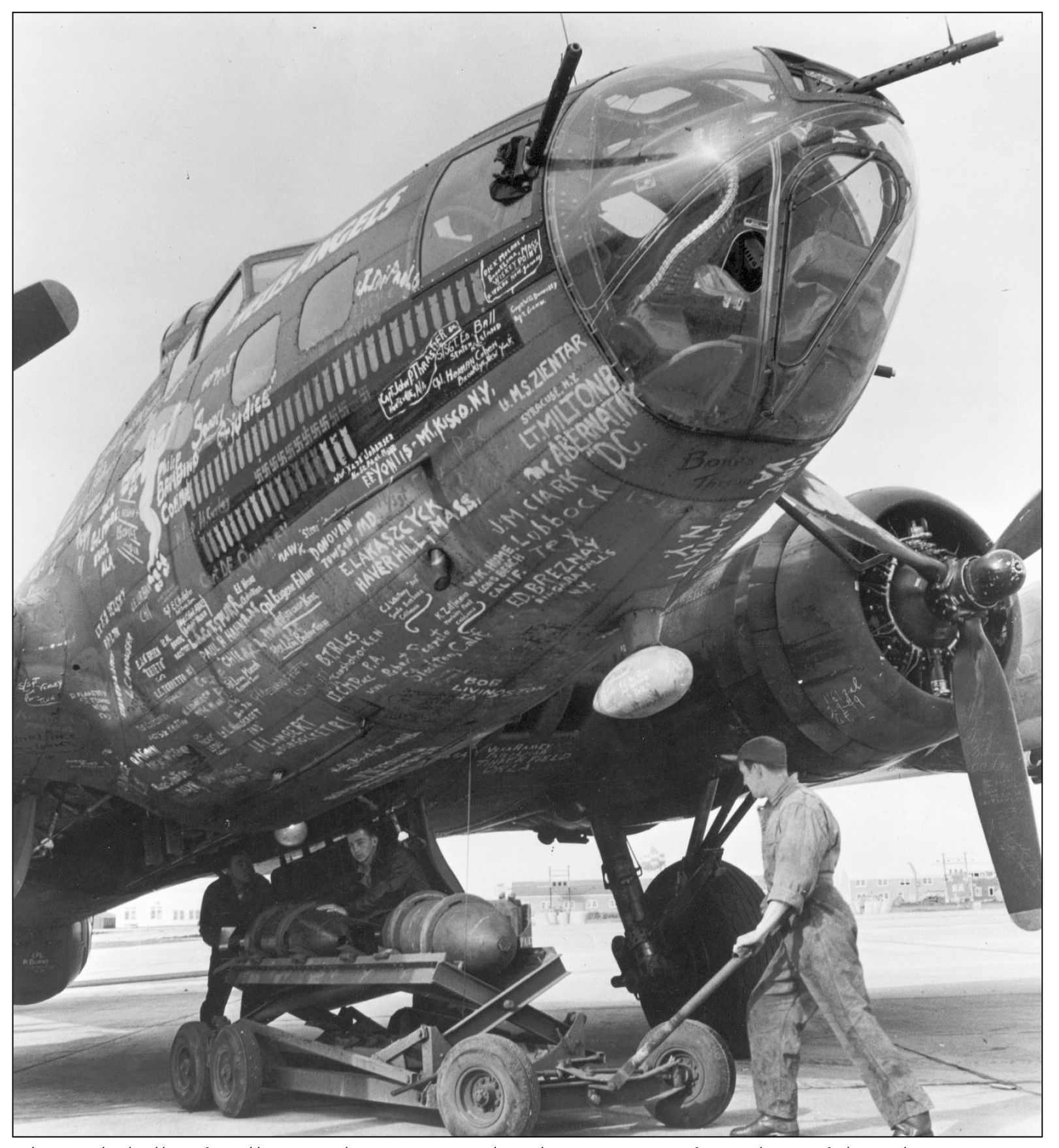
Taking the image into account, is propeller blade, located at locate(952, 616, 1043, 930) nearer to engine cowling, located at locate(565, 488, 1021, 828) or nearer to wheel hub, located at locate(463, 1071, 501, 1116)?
engine cowling, located at locate(565, 488, 1021, 828)

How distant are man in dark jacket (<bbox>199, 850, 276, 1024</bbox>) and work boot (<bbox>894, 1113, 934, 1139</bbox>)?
14.6ft

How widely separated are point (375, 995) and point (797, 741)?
3158 millimetres

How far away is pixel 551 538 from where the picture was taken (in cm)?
520

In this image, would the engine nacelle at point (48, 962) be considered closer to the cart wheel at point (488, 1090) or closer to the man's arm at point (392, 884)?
the man's arm at point (392, 884)

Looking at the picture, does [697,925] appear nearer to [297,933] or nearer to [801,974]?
[297,933]

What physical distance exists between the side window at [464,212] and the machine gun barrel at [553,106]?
0.57ft

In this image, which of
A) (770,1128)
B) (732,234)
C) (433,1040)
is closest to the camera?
(732,234)

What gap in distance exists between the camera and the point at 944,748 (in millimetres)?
9781

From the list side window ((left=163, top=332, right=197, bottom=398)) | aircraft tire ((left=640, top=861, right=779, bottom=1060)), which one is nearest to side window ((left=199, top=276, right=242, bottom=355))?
side window ((left=163, top=332, right=197, bottom=398))

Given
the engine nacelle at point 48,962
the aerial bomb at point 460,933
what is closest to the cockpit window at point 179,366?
the aerial bomb at point 460,933

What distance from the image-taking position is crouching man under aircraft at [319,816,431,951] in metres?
8.08

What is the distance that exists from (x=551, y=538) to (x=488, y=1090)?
9.20 ft

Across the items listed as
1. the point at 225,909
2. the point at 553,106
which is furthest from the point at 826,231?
the point at 225,909
